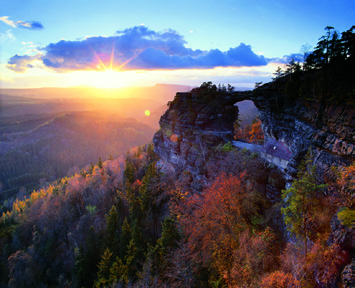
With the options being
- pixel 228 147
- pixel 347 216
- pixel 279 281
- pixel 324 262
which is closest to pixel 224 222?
pixel 279 281

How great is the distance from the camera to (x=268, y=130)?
25328 millimetres

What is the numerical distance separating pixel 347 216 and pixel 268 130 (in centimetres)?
1661

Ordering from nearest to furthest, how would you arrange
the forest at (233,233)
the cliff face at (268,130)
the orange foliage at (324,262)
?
the orange foliage at (324,262), the forest at (233,233), the cliff face at (268,130)

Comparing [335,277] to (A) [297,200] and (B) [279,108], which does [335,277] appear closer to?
(A) [297,200]

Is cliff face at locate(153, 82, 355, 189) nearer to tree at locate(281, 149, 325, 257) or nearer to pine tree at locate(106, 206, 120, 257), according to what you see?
tree at locate(281, 149, 325, 257)

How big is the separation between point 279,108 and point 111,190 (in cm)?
5291

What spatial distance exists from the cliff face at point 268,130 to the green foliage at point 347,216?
14.2 ft

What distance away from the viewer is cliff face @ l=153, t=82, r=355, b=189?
14891 millimetres

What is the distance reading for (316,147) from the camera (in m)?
16.5

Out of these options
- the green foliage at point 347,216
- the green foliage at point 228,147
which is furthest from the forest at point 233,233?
the green foliage at point 228,147

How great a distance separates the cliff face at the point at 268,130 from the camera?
14.9 m

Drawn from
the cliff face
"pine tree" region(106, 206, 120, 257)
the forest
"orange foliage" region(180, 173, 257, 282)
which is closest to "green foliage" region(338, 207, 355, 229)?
the forest

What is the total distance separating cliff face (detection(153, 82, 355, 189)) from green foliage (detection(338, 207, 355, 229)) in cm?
434

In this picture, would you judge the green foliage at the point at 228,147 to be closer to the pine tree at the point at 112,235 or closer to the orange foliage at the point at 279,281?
the orange foliage at the point at 279,281
